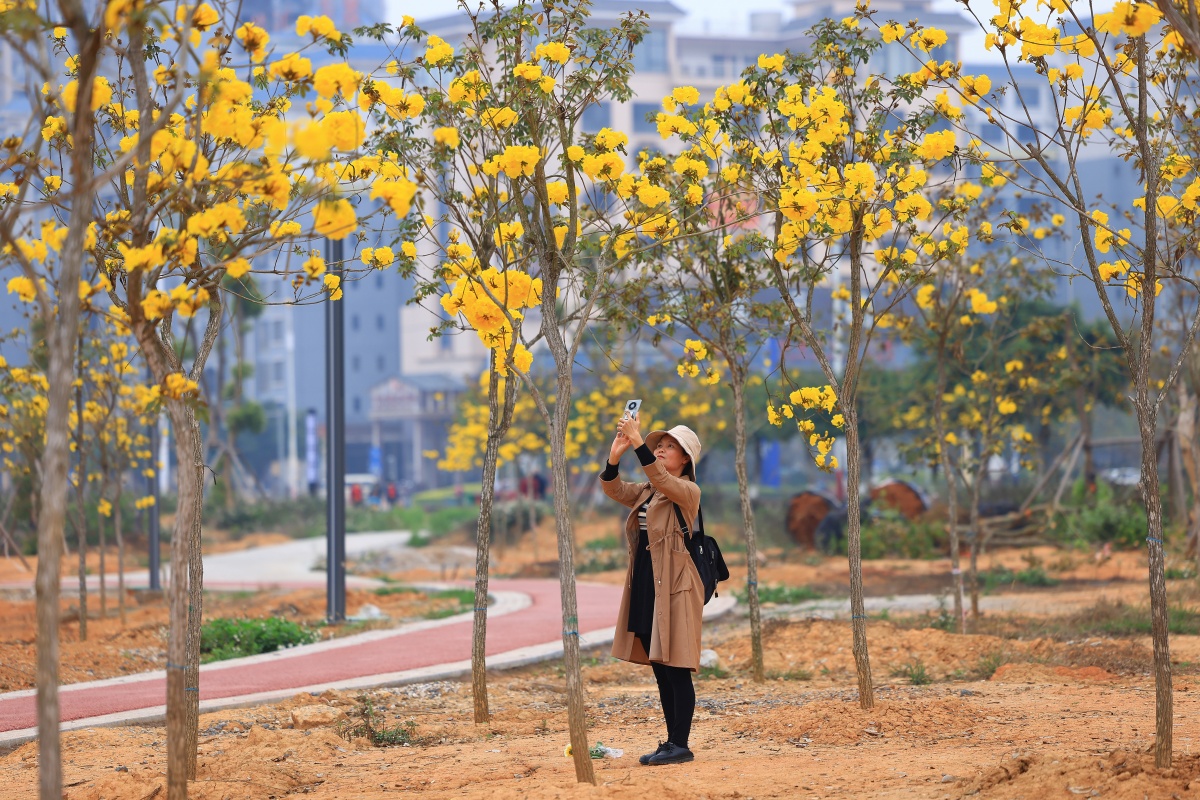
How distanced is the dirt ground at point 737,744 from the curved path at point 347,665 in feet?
1.21

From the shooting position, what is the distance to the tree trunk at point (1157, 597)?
15.8 feet

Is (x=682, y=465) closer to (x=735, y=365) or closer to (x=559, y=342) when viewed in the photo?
(x=559, y=342)

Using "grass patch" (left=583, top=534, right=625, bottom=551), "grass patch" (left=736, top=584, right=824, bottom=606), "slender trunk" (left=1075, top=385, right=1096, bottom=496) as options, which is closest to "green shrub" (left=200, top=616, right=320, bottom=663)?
"grass patch" (left=736, top=584, right=824, bottom=606)

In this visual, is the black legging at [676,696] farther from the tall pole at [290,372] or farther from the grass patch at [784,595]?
the tall pole at [290,372]

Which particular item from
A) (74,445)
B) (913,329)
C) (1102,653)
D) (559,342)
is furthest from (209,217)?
(74,445)

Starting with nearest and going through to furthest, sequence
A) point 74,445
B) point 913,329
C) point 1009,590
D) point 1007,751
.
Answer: point 1007,751 → point 913,329 → point 74,445 → point 1009,590

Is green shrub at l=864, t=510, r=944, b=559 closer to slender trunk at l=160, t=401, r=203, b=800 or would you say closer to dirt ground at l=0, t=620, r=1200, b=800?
dirt ground at l=0, t=620, r=1200, b=800

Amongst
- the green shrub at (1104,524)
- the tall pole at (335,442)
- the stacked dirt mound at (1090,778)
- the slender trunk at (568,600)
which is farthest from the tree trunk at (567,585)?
the green shrub at (1104,524)

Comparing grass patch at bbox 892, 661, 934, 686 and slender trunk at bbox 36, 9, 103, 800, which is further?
grass patch at bbox 892, 661, 934, 686

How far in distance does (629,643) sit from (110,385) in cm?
772

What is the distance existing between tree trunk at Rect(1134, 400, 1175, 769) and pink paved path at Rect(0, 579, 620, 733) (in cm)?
581

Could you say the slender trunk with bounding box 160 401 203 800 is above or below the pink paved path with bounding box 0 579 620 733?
above

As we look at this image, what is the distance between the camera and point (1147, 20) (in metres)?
4.31

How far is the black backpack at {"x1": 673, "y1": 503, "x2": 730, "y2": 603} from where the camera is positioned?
573 cm
